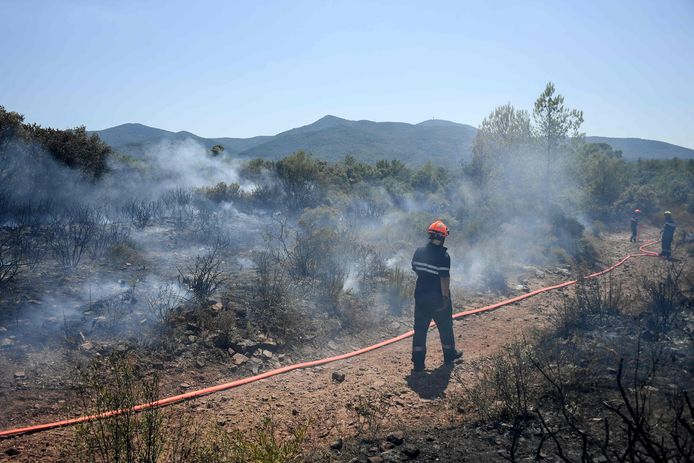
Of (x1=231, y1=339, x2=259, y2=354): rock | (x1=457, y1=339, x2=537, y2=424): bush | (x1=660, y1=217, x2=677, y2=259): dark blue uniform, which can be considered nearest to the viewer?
(x1=457, y1=339, x2=537, y2=424): bush

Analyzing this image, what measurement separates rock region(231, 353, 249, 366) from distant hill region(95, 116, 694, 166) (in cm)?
8756

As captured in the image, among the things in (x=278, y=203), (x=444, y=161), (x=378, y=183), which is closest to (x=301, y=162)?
(x=278, y=203)

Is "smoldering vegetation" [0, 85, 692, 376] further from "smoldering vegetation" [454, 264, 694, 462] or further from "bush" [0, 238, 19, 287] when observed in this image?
"smoldering vegetation" [454, 264, 694, 462]

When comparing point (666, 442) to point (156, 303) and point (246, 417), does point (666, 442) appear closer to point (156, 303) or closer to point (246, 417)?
point (246, 417)

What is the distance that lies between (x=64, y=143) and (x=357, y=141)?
10012 cm

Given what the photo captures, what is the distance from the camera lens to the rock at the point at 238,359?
5516 millimetres

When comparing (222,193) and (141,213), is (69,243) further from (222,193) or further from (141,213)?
Answer: (222,193)

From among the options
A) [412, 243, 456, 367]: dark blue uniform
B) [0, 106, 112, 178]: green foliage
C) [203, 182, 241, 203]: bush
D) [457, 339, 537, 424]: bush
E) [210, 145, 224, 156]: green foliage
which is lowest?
[457, 339, 537, 424]: bush

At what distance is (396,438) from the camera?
12.1ft

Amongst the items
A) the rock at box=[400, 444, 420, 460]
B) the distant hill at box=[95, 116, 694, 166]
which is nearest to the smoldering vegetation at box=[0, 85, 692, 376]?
the rock at box=[400, 444, 420, 460]

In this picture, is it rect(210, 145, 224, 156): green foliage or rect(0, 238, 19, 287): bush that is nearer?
rect(0, 238, 19, 287): bush

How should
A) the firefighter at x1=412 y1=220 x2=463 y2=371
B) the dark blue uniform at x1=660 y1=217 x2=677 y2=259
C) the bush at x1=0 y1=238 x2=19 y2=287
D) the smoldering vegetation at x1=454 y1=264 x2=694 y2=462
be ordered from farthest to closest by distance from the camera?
1. the dark blue uniform at x1=660 y1=217 x2=677 y2=259
2. the bush at x1=0 y1=238 x2=19 y2=287
3. the firefighter at x1=412 y1=220 x2=463 y2=371
4. the smoldering vegetation at x1=454 y1=264 x2=694 y2=462

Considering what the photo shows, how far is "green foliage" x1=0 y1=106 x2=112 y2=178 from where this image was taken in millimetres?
12203

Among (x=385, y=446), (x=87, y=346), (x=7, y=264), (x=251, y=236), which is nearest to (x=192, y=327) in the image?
(x=87, y=346)
